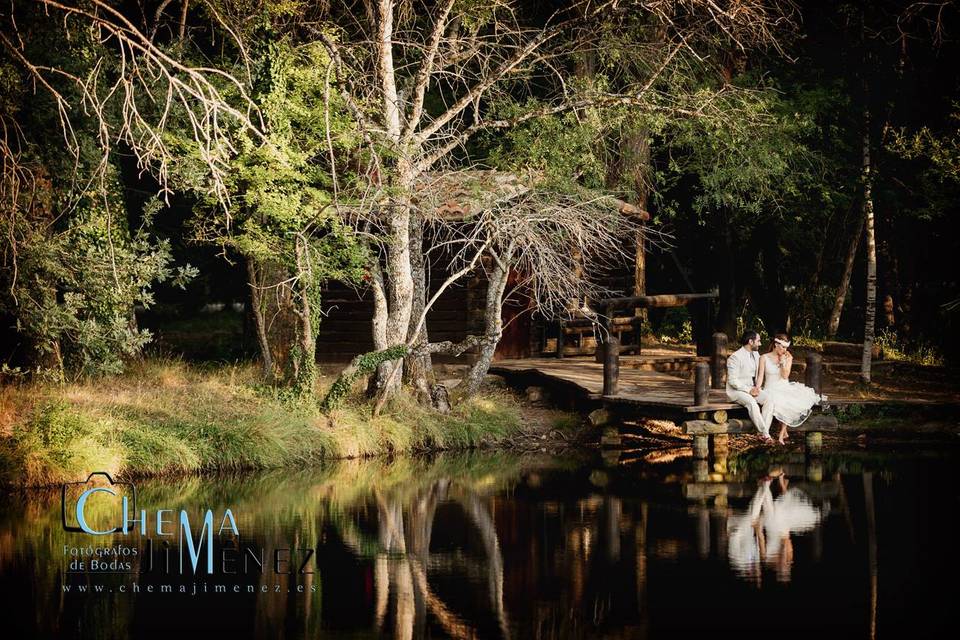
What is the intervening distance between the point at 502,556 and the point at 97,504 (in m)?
5.15

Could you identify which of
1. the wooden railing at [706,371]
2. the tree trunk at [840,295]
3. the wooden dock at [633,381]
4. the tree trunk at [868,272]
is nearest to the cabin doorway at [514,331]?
the wooden dock at [633,381]

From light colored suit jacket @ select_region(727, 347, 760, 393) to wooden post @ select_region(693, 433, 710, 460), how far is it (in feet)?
2.73

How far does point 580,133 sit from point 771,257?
38.7 feet

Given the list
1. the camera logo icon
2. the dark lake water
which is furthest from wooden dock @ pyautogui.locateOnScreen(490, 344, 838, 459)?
the camera logo icon

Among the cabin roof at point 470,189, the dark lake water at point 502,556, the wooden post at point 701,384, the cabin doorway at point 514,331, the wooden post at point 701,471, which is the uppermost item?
the cabin roof at point 470,189

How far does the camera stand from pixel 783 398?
17484mm

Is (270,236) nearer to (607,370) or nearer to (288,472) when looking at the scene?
(288,472)

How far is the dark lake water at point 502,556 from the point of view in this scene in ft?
30.0

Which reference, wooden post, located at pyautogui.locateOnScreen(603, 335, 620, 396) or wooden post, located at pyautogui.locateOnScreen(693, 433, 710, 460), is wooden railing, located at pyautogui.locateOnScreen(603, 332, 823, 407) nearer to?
wooden post, located at pyautogui.locateOnScreen(603, 335, 620, 396)

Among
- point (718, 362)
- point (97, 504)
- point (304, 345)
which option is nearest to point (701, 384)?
point (718, 362)

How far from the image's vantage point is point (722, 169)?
73.8 feet

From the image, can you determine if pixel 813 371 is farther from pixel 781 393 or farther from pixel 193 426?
pixel 193 426

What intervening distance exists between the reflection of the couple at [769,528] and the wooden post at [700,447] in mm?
2131

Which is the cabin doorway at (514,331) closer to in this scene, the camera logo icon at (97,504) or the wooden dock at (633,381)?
the wooden dock at (633,381)
